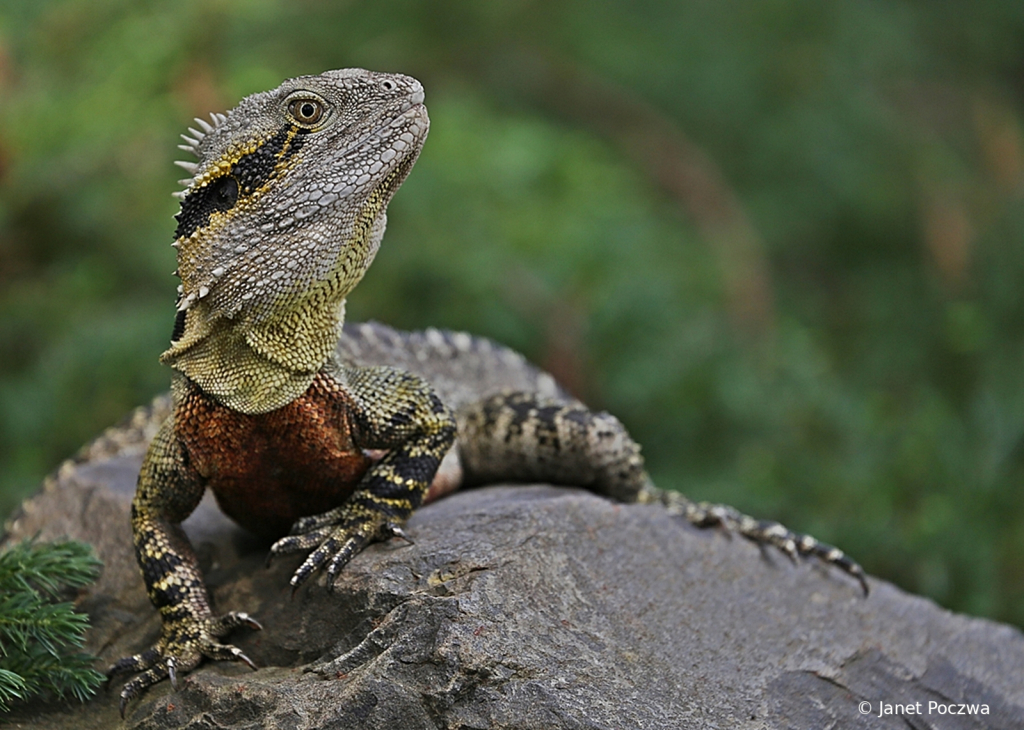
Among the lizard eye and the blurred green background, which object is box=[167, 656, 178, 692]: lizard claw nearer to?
the lizard eye

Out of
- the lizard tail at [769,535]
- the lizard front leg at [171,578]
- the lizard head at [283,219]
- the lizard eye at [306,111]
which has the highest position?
the lizard eye at [306,111]

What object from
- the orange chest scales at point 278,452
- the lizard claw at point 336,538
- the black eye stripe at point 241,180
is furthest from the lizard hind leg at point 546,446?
the black eye stripe at point 241,180

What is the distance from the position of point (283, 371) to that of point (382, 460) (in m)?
0.62

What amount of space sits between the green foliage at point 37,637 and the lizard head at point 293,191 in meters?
1.34

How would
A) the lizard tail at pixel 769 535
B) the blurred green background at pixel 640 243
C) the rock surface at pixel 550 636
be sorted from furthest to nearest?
the blurred green background at pixel 640 243 → the lizard tail at pixel 769 535 → the rock surface at pixel 550 636

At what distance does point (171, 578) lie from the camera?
15.2 feet

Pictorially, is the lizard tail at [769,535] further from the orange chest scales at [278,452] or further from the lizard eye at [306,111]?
the lizard eye at [306,111]

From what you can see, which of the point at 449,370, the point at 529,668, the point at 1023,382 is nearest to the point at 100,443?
the point at 449,370

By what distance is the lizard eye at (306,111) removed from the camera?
14.8 feet

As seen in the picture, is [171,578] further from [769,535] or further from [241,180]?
[769,535]

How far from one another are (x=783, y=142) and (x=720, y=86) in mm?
1192

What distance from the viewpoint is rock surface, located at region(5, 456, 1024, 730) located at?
157 inches

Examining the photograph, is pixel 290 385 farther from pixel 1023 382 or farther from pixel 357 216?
pixel 1023 382

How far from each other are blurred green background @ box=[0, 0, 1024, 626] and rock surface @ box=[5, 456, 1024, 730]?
2.37 metres
